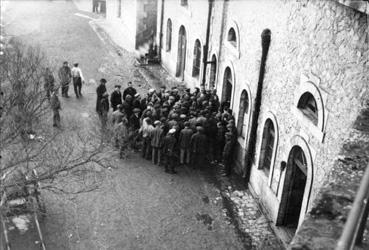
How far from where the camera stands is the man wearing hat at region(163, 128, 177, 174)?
14.1 m

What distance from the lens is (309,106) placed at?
36.5 ft

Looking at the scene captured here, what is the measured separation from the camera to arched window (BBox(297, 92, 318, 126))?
1083cm

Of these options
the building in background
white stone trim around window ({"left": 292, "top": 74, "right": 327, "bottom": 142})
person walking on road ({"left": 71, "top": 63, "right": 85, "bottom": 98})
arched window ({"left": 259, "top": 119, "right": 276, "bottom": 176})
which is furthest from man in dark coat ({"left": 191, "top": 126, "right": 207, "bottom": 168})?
person walking on road ({"left": 71, "top": 63, "right": 85, "bottom": 98})

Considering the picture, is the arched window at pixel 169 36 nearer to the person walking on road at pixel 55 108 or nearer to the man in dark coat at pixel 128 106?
the man in dark coat at pixel 128 106

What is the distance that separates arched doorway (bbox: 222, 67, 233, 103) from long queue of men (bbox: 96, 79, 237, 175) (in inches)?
19.9

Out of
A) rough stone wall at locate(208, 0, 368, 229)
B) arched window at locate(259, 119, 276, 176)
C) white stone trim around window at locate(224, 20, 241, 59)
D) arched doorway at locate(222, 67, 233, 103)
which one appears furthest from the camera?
arched doorway at locate(222, 67, 233, 103)

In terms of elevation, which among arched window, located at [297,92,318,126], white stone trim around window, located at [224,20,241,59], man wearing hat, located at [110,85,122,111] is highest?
white stone trim around window, located at [224,20,241,59]

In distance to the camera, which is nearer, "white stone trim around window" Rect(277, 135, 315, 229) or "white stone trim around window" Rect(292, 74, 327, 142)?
"white stone trim around window" Rect(292, 74, 327, 142)

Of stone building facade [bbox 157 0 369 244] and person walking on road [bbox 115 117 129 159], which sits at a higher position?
stone building facade [bbox 157 0 369 244]

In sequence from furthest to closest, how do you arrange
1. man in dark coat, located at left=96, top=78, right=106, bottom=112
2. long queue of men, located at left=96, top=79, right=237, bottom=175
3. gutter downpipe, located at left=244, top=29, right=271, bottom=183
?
man in dark coat, located at left=96, top=78, right=106, bottom=112 < long queue of men, located at left=96, top=79, right=237, bottom=175 < gutter downpipe, located at left=244, top=29, right=271, bottom=183

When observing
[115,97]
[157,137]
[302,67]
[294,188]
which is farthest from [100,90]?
[302,67]

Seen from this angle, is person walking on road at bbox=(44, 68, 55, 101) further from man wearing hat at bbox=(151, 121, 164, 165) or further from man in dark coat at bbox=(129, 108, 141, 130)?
man wearing hat at bbox=(151, 121, 164, 165)

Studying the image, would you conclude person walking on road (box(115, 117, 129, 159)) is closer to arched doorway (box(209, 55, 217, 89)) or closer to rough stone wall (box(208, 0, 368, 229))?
rough stone wall (box(208, 0, 368, 229))

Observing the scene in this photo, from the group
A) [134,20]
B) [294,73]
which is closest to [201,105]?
[294,73]
